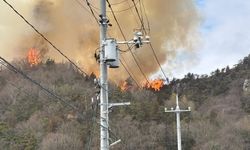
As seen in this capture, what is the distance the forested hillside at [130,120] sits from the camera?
234ft

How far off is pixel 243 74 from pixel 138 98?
150 feet

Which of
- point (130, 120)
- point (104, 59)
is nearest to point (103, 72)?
point (104, 59)

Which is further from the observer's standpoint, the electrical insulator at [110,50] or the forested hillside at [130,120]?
the forested hillside at [130,120]

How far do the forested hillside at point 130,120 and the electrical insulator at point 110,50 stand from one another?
48395 mm

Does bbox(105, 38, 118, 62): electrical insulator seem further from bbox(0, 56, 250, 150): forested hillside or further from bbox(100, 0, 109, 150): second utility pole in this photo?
bbox(0, 56, 250, 150): forested hillside

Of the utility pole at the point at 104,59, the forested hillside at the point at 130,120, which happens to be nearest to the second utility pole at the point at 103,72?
the utility pole at the point at 104,59

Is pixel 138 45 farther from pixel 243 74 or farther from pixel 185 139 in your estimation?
pixel 243 74

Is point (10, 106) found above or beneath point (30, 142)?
above

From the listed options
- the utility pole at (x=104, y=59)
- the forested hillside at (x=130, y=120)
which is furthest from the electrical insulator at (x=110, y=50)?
the forested hillside at (x=130, y=120)

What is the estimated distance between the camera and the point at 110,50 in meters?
14.7

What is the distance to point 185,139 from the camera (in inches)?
2977

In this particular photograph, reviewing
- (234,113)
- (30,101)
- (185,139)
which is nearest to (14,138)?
(30,101)

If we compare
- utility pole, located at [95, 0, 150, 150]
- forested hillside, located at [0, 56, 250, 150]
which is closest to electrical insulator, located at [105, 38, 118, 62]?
utility pole, located at [95, 0, 150, 150]

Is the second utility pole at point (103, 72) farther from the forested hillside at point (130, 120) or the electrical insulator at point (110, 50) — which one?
the forested hillside at point (130, 120)
